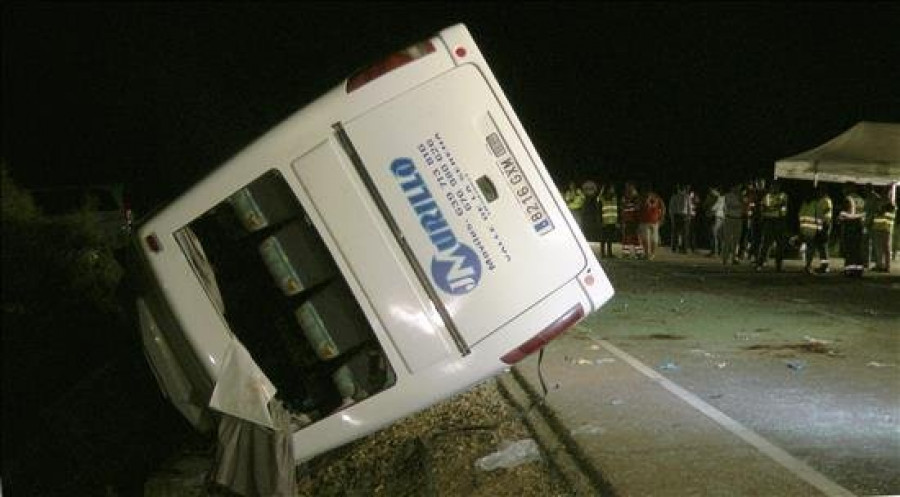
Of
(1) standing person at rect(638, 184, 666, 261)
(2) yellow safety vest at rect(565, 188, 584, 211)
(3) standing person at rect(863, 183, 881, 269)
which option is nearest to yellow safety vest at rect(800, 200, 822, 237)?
(3) standing person at rect(863, 183, 881, 269)

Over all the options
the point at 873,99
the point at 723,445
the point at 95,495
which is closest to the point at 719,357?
the point at 723,445

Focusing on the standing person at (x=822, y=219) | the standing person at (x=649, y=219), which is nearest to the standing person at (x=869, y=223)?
the standing person at (x=822, y=219)

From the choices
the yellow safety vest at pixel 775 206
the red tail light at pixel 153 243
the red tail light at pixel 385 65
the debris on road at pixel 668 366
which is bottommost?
the yellow safety vest at pixel 775 206

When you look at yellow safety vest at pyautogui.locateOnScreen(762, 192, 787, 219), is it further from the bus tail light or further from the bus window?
the bus tail light

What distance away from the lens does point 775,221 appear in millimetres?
16703

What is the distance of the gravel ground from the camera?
5.36 meters

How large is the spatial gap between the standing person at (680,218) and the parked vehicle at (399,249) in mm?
16476

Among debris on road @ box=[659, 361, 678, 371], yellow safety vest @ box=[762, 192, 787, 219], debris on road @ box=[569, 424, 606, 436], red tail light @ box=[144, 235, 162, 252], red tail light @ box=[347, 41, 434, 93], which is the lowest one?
yellow safety vest @ box=[762, 192, 787, 219]

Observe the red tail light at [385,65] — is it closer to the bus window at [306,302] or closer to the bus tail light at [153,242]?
the bus window at [306,302]

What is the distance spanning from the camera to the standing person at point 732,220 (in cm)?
1791

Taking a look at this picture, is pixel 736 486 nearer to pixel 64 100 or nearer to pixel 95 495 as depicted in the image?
pixel 95 495

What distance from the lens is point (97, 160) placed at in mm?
47562

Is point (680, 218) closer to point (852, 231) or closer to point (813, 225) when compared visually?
point (813, 225)

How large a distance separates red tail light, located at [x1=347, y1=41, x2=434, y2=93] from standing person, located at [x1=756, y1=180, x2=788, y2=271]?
528 inches
